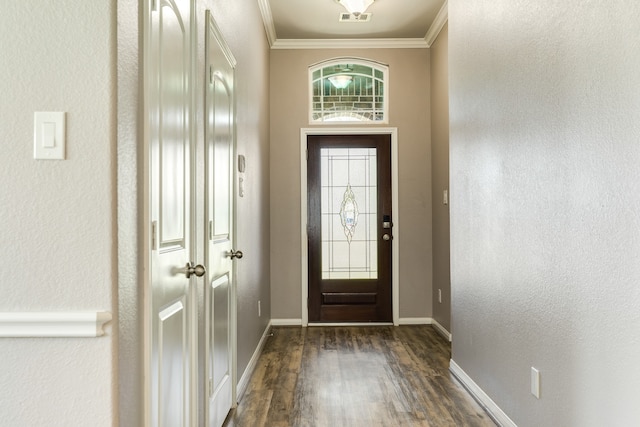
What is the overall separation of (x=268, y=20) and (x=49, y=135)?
3754 millimetres

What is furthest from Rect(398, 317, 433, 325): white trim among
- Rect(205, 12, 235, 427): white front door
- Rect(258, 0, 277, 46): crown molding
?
Rect(258, 0, 277, 46): crown molding

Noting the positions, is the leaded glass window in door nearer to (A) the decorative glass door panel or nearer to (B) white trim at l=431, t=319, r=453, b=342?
(A) the decorative glass door panel

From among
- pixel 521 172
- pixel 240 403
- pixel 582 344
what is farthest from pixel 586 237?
pixel 240 403

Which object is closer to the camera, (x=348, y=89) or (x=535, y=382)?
(x=535, y=382)

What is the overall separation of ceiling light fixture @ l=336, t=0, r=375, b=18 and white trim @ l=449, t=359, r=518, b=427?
2.88 m

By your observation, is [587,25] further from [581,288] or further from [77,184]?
[77,184]

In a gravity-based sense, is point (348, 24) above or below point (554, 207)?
above

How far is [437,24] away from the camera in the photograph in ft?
15.6

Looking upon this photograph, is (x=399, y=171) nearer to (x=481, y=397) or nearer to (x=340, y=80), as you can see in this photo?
(x=340, y=80)

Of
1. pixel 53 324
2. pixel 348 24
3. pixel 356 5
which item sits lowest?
pixel 53 324

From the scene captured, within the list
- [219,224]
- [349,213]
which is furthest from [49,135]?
[349,213]

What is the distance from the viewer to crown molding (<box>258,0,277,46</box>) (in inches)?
169

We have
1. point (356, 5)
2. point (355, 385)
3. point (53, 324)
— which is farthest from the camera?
point (356, 5)

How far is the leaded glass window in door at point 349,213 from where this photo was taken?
529 cm
